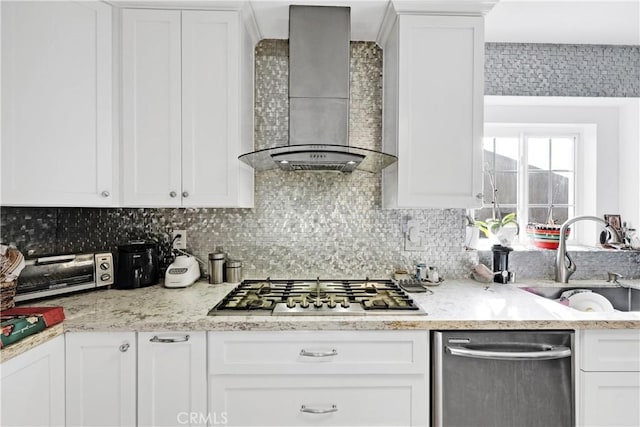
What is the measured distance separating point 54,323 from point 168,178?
0.77 m

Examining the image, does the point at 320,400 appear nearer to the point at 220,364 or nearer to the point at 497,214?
the point at 220,364

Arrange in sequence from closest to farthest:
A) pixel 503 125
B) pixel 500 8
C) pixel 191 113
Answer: pixel 191 113 → pixel 500 8 → pixel 503 125

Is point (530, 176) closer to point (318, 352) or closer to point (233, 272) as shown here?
point (318, 352)

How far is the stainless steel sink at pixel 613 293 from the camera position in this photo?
78.1 inches

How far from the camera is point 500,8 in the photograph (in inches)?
72.3

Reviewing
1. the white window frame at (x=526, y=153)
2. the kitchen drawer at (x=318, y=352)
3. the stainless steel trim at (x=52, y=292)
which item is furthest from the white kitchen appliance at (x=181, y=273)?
the white window frame at (x=526, y=153)

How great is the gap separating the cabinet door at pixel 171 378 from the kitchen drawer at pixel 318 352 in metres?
0.07

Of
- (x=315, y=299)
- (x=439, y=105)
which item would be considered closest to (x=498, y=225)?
(x=439, y=105)

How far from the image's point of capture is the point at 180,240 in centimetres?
207

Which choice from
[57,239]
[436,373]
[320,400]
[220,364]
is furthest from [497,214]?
[57,239]

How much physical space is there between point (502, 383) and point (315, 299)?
84 cm

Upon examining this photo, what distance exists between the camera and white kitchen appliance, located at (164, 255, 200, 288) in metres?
1.84

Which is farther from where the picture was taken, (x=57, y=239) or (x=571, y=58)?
(x=571, y=58)

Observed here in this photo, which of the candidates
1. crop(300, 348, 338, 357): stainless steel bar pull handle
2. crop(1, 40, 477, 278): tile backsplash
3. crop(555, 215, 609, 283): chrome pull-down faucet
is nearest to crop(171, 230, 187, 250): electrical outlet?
crop(1, 40, 477, 278): tile backsplash
